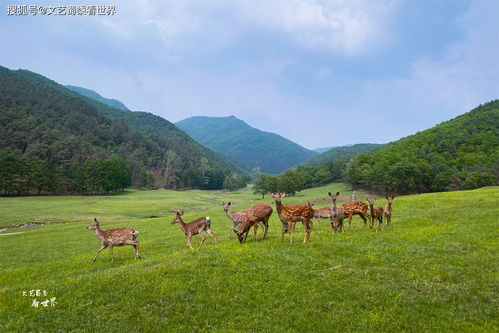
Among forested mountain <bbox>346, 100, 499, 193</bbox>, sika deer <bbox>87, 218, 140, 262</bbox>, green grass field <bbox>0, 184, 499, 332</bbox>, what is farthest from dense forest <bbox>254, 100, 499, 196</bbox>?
sika deer <bbox>87, 218, 140, 262</bbox>

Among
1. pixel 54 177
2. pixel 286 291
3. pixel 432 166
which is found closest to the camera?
pixel 286 291

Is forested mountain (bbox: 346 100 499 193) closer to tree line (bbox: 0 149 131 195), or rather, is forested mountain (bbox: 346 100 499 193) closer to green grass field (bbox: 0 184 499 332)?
green grass field (bbox: 0 184 499 332)

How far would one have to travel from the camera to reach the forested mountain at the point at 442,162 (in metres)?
100

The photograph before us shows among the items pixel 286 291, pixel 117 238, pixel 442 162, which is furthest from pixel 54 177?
pixel 442 162

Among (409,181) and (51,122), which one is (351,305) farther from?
(51,122)

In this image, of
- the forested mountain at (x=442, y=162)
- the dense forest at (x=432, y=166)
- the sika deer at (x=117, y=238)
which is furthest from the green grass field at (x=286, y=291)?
the dense forest at (x=432, y=166)

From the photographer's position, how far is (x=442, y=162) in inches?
4663

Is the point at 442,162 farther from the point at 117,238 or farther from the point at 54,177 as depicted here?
the point at 54,177

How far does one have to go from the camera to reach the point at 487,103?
171m

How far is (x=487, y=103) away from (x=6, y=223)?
215 meters

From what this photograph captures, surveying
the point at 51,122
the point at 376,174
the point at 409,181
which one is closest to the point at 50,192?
the point at 51,122

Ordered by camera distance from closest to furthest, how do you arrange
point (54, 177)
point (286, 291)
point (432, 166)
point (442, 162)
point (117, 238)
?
point (286, 291)
point (117, 238)
point (54, 177)
point (432, 166)
point (442, 162)

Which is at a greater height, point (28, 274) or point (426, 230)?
point (426, 230)

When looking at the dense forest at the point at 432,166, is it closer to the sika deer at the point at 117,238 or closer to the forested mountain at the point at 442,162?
the forested mountain at the point at 442,162
